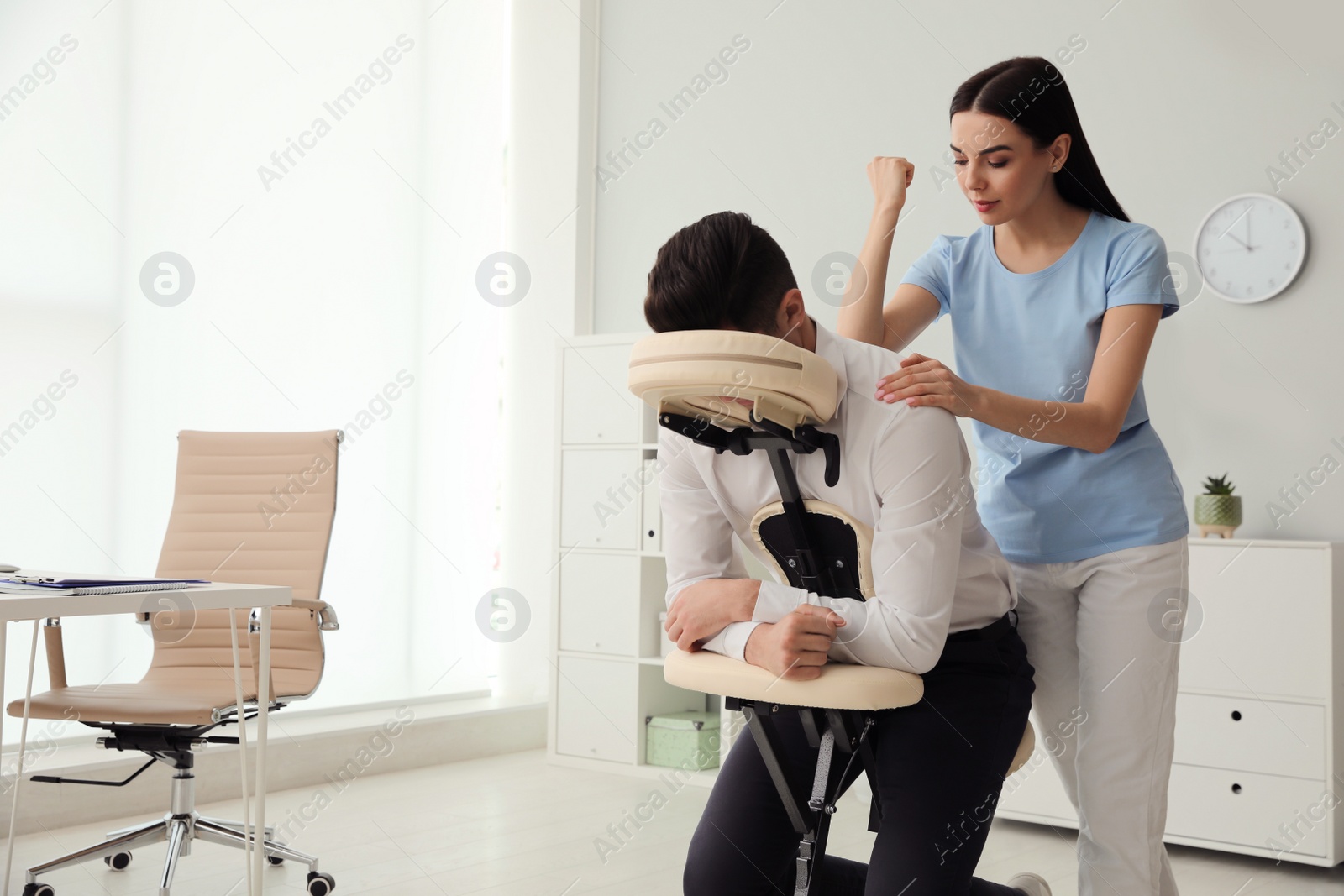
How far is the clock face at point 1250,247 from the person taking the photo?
10.1 feet

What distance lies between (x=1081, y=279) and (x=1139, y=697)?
529 millimetres

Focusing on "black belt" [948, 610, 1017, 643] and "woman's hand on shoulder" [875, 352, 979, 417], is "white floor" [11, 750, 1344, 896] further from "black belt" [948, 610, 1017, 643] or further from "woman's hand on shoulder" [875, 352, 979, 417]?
"woman's hand on shoulder" [875, 352, 979, 417]

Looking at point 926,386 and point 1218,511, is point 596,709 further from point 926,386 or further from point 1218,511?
point 926,386

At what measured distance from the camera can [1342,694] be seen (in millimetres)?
2682

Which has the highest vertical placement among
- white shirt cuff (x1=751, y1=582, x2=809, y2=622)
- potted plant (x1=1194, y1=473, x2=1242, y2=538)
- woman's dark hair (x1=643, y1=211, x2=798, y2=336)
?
woman's dark hair (x1=643, y1=211, x2=798, y2=336)

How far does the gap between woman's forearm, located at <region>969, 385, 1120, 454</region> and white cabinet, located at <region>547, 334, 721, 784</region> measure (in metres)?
2.38

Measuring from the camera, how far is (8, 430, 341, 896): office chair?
7.68ft

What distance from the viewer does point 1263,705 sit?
2748mm

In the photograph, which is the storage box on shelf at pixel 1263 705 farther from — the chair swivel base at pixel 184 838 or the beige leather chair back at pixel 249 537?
the beige leather chair back at pixel 249 537

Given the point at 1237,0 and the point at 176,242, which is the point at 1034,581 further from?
the point at 176,242

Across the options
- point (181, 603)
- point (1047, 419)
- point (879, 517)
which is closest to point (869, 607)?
point (879, 517)

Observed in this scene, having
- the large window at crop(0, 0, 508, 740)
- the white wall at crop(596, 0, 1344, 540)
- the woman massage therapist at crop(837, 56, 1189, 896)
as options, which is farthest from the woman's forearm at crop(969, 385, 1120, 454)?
the large window at crop(0, 0, 508, 740)

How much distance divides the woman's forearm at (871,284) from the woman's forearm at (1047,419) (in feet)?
0.87

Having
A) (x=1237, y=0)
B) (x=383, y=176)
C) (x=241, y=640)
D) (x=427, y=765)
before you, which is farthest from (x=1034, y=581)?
(x=383, y=176)
